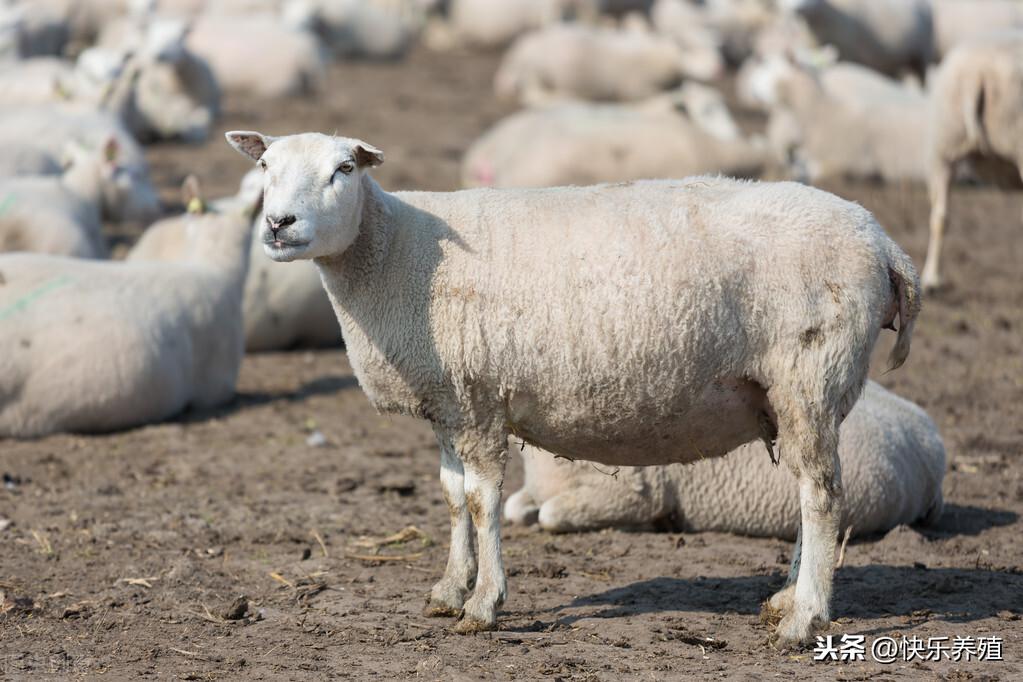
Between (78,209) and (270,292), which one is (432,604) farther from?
(78,209)

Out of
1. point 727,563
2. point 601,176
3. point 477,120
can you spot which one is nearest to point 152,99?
point 477,120

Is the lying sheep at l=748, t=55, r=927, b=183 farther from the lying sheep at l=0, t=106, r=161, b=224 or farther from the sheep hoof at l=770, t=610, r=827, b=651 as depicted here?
the sheep hoof at l=770, t=610, r=827, b=651

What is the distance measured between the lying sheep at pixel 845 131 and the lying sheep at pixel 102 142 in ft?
19.3

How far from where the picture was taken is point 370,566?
5.93m

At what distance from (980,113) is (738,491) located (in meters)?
4.62

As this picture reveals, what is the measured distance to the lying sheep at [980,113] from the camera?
9453 millimetres

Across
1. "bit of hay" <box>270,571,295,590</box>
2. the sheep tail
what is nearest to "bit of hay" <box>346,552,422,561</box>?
"bit of hay" <box>270,571,295,590</box>

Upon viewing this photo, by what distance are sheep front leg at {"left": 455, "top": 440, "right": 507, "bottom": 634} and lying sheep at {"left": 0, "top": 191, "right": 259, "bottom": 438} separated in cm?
322

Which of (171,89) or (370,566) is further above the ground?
(370,566)

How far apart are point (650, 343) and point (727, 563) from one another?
137 cm

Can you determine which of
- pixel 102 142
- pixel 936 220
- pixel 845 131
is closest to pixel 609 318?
pixel 936 220

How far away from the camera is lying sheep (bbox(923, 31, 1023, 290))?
9.45 m

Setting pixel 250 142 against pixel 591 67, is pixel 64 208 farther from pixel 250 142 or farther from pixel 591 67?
pixel 591 67

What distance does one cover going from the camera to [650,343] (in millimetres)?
4930
